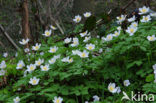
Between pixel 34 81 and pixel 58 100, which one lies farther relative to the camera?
pixel 34 81

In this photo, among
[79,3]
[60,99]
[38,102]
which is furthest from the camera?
[79,3]

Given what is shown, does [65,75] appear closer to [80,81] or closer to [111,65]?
[80,81]

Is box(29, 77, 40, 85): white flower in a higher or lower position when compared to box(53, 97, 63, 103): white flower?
higher

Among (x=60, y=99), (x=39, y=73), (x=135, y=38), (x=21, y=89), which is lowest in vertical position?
(x=60, y=99)

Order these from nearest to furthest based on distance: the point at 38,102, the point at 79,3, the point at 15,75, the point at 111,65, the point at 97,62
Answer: the point at 38,102
the point at 97,62
the point at 111,65
the point at 15,75
the point at 79,3

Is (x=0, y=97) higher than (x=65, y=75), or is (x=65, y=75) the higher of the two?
(x=65, y=75)

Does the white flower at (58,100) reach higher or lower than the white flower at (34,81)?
lower

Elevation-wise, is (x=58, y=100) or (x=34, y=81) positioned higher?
(x=34, y=81)

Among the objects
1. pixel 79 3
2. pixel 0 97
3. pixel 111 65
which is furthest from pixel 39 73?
pixel 79 3

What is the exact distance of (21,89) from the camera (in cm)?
205

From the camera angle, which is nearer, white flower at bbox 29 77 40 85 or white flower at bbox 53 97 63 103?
white flower at bbox 53 97 63 103

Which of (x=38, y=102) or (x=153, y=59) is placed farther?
(x=153, y=59)

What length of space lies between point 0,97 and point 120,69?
3.70 feet

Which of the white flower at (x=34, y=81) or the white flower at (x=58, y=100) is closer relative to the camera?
the white flower at (x=58, y=100)
